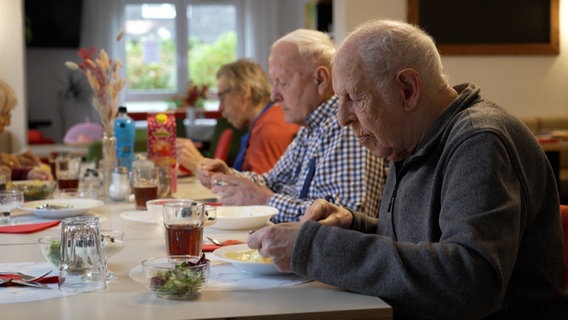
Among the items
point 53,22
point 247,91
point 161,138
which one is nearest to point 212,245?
point 161,138

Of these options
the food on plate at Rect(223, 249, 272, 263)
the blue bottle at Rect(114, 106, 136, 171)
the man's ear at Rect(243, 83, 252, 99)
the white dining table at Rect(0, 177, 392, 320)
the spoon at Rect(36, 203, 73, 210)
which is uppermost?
the man's ear at Rect(243, 83, 252, 99)

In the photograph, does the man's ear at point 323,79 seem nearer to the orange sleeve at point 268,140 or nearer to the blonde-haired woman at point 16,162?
the orange sleeve at point 268,140

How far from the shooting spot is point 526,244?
Answer: 156cm

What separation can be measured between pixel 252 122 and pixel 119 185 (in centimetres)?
110

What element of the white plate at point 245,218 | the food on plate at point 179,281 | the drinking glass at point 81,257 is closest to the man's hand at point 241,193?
the white plate at point 245,218

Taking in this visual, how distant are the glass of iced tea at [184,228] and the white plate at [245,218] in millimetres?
382

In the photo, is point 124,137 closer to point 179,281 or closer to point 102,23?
point 179,281

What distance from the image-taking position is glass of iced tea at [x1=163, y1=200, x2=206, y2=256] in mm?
1783

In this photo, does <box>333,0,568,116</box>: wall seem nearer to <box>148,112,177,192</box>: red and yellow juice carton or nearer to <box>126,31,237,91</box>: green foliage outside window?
<box>148,112,177,192</box>: red and yellow juice carton

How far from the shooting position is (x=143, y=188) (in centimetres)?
278

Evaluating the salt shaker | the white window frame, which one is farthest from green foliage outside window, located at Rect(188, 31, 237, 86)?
the salt shaker

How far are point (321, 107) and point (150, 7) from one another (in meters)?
8.67

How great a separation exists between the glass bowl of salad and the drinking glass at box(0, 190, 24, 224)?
1074 millimetres

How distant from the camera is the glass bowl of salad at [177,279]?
1.44 metres
